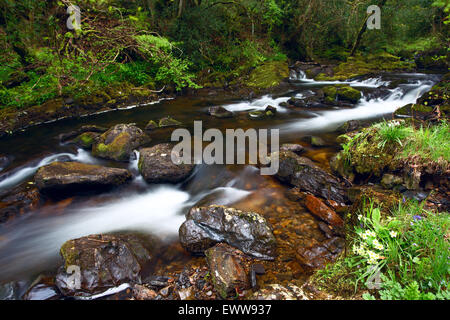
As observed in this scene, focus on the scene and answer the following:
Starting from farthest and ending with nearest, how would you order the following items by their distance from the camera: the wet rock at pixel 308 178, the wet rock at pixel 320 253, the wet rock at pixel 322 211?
the wet rock at pixel 308 178 < the wet rock at pixel 322 211 < the wet rock at pixel 320 253

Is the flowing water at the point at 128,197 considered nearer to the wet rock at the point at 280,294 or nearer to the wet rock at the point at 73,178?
the wet rock at the point at 73,178

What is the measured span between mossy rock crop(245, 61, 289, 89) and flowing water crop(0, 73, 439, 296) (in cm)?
435

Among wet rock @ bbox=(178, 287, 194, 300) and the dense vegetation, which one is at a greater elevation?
the dense vegetation

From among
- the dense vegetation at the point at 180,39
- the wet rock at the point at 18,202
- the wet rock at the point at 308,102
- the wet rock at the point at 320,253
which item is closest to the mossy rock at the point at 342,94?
the wet rock at the point at 308,102

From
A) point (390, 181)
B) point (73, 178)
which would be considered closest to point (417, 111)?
point (390, 181)

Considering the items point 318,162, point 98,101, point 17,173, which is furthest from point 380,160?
point 98,101

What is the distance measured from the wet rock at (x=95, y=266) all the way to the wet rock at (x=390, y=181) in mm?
3897

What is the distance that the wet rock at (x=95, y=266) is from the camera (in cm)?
271

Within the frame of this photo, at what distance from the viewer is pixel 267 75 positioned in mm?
13211

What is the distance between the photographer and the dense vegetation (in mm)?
7074

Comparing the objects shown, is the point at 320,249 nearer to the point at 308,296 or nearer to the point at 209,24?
the point at 308,296

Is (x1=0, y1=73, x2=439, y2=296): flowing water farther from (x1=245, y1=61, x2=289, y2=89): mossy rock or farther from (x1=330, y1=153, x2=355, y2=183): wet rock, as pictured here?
(x1=245, y1=61, x2=289, y2=89): mossy rock

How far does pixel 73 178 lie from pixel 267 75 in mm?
11327

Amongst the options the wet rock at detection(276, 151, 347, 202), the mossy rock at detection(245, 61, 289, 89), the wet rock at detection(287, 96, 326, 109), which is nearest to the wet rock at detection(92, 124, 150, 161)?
the wet rock at detection(276, 151, 347, 202)
